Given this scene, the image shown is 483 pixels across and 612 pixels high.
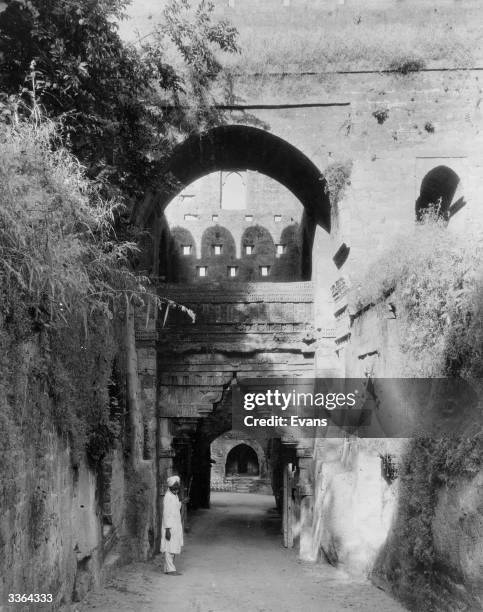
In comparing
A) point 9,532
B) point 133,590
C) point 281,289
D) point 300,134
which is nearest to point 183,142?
point 300,134

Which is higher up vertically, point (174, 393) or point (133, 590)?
point (174, 393)

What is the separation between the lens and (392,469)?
693 centimetres

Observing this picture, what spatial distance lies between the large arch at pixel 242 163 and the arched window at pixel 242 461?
1878 cm

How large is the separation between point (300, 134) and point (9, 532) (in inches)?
311

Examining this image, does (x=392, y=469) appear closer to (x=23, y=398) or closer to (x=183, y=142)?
(x=23, y=398)

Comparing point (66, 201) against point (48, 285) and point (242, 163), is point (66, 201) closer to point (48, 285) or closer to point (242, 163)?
point (48, 285)

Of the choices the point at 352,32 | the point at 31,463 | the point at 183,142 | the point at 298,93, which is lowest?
the point at 31,463

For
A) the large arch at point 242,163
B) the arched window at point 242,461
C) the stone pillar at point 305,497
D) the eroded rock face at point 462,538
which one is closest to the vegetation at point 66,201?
the large arch at point 242,163

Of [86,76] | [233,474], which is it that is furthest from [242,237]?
[233,474]

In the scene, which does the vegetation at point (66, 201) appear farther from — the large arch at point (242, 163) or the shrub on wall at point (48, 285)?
the large arch at point (242, 163)

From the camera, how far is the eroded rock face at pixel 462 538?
4.63 metres

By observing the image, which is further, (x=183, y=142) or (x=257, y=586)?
(x=183, y=142)

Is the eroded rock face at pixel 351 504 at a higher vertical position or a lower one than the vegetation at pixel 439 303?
lower

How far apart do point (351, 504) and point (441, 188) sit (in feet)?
18.0
